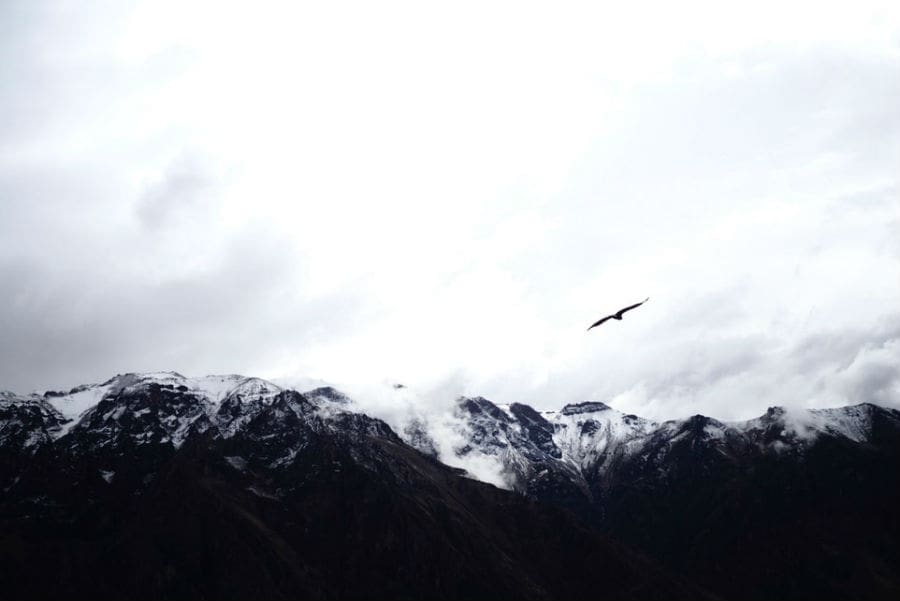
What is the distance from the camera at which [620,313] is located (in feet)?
235
